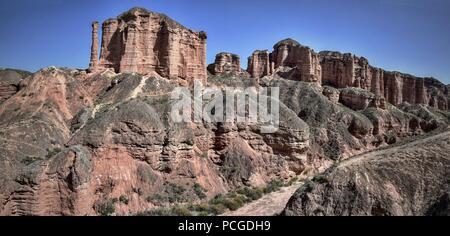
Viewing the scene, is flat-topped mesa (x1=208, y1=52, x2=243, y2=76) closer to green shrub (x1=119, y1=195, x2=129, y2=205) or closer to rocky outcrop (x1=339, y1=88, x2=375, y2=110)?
rocky outcrop (x1=339, y1=88, x2=375, y2=110)

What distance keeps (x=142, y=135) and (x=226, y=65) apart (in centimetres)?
4802

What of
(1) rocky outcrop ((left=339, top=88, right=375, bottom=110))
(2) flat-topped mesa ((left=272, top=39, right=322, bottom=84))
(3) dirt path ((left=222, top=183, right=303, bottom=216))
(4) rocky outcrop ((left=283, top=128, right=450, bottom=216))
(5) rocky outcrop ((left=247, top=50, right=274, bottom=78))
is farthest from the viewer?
(5) rocky outcrop ((left=247, top=50, right=274, bottom=78))

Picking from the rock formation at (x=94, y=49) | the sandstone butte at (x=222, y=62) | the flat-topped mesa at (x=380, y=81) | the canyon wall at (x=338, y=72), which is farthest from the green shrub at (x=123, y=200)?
the flat-topped mesa at (x=380, y=81)

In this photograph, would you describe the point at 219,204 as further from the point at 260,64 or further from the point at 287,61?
the point at 287,61

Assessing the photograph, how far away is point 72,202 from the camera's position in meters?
Result: 22.1

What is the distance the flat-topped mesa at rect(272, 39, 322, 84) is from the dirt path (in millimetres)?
47917

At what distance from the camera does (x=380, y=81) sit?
3573 inches

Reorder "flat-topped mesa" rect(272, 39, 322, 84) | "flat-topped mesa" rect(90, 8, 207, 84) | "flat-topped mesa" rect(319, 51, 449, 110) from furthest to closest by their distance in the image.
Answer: "flat-topped mesa" rect(319, 51, 449, 110)
"flat-topped mesa" rect(272, 39, 322, 84)
"flat-topped mesa" rect(90, 8, 207, 84)

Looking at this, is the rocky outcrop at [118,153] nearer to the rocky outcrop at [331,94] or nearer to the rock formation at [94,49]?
the rock formation at [94,49]

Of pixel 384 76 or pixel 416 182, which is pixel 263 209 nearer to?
pixel 416 182

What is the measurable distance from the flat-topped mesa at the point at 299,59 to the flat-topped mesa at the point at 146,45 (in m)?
31.3

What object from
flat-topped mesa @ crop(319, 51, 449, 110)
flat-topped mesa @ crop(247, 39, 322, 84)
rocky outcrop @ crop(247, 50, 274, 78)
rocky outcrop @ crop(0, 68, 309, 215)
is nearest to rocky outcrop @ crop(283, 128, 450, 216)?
rocky outcrop @ crop(0, 68, 309, 215)

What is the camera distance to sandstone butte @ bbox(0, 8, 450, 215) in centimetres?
2308

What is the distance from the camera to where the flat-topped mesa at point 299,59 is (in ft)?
247
